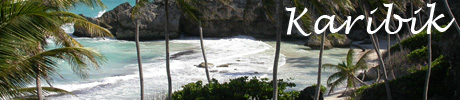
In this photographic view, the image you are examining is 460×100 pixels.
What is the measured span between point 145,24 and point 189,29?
5.17m

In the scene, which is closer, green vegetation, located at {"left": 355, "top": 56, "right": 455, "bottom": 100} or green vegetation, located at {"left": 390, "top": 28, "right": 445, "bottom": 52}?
green vegetation, located at {"left": 355, "top": 56, "right": 455, "bottom": 100}

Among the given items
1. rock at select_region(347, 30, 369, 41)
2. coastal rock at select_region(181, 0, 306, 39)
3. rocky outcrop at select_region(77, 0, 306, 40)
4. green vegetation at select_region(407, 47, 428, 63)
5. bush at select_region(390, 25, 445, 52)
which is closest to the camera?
green vegetation at select_region(407, 47, 428, 63)

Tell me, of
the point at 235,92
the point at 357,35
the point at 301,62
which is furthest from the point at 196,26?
the point at 235,92

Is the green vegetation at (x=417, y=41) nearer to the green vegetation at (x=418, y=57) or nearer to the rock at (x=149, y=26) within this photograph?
the green vegetation at (x=418, y=57)

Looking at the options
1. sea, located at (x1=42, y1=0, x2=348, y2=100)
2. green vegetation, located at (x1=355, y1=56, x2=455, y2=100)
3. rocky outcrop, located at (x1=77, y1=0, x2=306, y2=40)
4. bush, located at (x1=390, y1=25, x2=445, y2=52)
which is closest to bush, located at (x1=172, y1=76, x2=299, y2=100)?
sea, located at (x1=42, y1=0, x2=348, y2=100)

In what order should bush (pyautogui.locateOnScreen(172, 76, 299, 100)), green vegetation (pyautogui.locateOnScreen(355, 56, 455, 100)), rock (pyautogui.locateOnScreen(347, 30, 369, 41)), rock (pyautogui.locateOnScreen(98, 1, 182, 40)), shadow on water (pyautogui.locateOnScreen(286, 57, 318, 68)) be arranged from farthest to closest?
rock (pyautogui.locateOnScreen(98, 1, 182, 40))
rock (pyautogui.locateOnScreen(347, 30, 369, 41))
shadow on water (pyautogui.locateOnScreen(286, 57, 318, 68))
green vegetation (pyautogui.locateOnScreen(355, 56, 455, 100))
bush (pyautogui.locateOnScreen(172, 76, 299, 100))

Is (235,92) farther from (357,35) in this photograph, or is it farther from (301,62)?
(357,35)

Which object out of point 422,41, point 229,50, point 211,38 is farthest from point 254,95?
point 211,38

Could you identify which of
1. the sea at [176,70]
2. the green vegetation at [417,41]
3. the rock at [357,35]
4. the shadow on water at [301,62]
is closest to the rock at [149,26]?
the sea at [176,70]

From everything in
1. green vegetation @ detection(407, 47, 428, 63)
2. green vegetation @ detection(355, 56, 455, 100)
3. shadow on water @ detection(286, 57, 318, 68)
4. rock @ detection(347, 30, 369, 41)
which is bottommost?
shadow on water @ detection(286, 57, 318, 68)

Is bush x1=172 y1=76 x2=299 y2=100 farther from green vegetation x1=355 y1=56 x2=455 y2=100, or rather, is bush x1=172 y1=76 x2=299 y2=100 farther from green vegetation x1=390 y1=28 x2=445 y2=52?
green vegetation x1=390 y1=28 x2=445 y2=52

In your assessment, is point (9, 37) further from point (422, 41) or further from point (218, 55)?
point (218, 55)

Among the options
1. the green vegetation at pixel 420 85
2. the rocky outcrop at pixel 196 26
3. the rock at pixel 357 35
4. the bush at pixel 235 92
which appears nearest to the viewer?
the bush at pixel 235 92

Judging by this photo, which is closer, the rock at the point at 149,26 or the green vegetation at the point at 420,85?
the green vegetation at the point at 420,85
